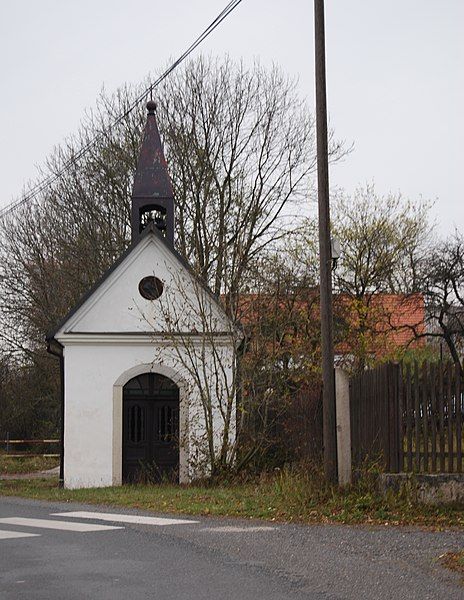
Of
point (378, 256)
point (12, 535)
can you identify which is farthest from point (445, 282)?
point (12, 535)

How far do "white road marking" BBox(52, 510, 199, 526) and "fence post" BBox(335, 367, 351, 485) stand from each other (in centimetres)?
334

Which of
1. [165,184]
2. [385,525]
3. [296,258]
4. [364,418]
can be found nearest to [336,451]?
[364,418]

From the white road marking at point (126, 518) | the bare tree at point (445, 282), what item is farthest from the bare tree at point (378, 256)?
the white road marking at point (126, 518)

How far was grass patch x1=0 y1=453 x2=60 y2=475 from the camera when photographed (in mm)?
34787

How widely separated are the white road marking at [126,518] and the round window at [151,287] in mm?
10892

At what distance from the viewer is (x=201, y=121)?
119 ft

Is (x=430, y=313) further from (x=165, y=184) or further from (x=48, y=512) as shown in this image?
(x=48, y=512)

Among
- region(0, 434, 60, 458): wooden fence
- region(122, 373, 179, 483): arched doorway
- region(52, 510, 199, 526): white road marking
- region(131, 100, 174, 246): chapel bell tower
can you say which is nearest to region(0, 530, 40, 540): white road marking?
region(52, 510, 199, 526): white road marking

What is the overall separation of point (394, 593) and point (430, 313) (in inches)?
1250

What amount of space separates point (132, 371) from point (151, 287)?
6.99 ft

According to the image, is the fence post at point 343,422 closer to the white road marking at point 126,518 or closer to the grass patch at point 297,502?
the grass patch at point 297,502

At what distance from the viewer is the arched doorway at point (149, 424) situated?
25.2m

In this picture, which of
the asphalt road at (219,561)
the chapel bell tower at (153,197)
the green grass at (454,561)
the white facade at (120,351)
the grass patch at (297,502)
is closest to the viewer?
the asphalt road at (219,561)

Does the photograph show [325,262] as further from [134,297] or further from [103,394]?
[103,394]
